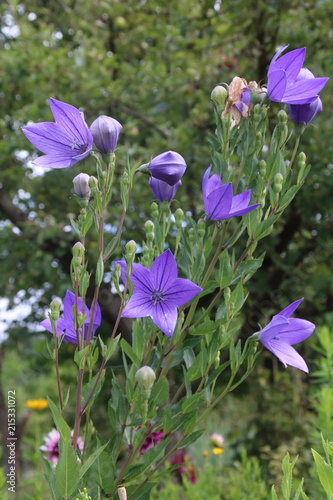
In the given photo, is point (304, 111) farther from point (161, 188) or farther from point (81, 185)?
point (81, 185)

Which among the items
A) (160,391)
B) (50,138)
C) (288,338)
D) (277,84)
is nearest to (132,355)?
(160,391)

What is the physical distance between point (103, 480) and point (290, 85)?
686mm

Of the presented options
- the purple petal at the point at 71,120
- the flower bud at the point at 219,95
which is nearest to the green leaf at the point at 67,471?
the purple petal at the point at 71,120

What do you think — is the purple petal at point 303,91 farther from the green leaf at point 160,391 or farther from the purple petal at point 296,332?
the green leaf at point 160,391

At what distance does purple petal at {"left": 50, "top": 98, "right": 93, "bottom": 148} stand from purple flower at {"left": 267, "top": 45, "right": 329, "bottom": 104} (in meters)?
0.30

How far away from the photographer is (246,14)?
2.92 m

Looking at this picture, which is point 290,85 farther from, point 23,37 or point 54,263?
point 23,37

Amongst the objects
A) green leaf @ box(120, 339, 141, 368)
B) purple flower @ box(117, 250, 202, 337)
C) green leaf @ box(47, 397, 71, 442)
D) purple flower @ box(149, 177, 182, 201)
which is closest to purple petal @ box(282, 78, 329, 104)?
purple flower @ box(149, 177, 182, 201)

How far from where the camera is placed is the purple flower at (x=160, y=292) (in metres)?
0.86

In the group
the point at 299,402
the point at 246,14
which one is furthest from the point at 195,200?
the point at 299,402

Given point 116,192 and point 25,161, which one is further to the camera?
point 25,161

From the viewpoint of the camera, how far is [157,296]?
2.94ft

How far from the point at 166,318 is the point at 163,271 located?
70 mm

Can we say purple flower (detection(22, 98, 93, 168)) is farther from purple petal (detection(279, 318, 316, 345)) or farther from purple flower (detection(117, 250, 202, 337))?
purple petal (detection(279, 318, 316, 345))
